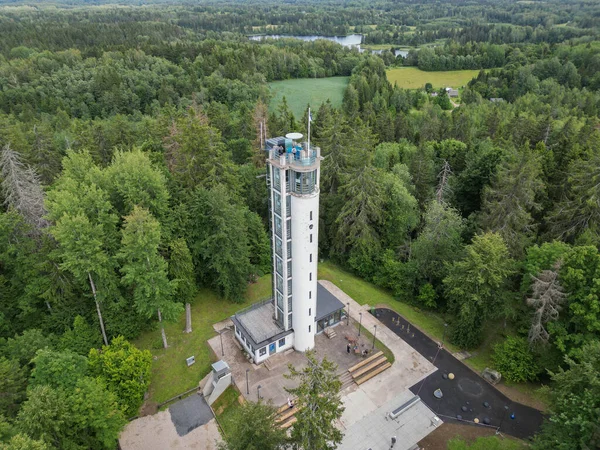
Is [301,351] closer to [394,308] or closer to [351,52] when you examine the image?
[394,308]

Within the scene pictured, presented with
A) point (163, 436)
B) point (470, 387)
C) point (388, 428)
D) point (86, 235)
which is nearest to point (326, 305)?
point (388, 428)

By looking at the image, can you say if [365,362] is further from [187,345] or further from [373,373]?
[187,345]

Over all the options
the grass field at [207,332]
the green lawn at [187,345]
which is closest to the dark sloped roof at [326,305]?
the grass field at [207,332]

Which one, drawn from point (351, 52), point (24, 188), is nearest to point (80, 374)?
point (24, 188)

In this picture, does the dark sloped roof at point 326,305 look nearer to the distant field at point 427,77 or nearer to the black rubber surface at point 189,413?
the black rubber surface at point 189,413

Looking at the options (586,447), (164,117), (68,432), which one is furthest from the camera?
(164,117)

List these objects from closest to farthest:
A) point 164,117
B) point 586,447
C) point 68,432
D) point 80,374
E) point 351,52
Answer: point 586,447
point 68,432
point 80,374
point 164,117
point 351,52

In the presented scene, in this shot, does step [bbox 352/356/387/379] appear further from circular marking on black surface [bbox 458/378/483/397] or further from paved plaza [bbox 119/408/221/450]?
paved plaza [bbox 119/408/221/450]
